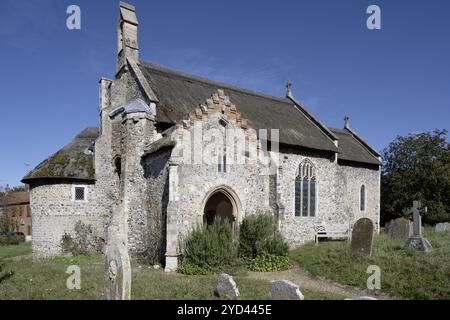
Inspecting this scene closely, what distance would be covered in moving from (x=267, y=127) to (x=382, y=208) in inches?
727

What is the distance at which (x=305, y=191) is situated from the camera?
22.5 metres

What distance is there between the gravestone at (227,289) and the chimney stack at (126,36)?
49.8 feet

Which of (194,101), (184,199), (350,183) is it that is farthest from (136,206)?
(350,183)

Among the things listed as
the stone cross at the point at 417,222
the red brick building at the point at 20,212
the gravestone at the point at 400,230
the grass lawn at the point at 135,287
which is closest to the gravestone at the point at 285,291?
the grass lawn at the point at 135,287

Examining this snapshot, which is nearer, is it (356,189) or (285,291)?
(285,291)

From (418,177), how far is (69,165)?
28.1 m

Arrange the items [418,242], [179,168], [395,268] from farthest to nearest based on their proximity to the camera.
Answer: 1. [179,168]
2. [418,242]
3. [395,268]

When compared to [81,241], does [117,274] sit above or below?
above

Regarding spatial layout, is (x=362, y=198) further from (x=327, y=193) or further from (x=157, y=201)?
(x=157, y=201)

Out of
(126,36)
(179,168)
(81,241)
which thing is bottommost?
(81,241)

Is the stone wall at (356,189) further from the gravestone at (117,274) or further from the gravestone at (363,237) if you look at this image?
the gravestone at (117,274)

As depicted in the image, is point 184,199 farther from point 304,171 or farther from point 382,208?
point 382,208

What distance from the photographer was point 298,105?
95.7 feet

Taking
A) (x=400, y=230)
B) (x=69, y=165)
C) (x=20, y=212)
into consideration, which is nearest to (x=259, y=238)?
(x=400, y=230)
